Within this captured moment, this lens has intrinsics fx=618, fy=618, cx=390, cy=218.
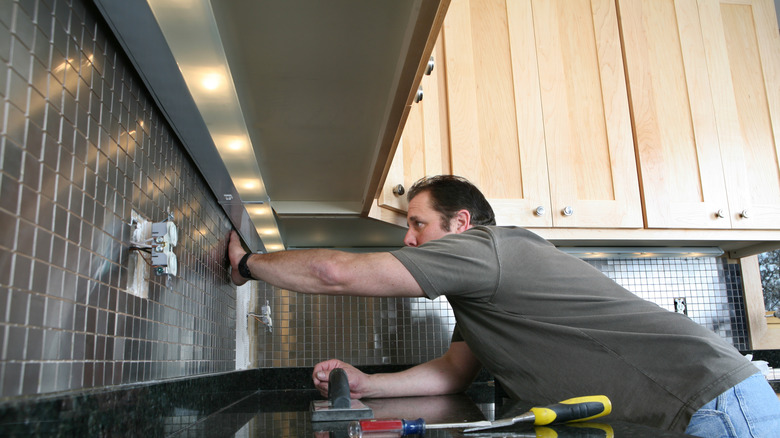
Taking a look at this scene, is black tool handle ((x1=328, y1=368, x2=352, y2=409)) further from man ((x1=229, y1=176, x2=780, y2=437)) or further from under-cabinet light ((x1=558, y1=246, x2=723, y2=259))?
under-cabinet light ((x1=558, y1=246, x2=723, y2=259))

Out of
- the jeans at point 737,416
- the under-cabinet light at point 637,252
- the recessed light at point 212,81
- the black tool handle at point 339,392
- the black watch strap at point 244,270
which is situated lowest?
the jeans at point 737,416

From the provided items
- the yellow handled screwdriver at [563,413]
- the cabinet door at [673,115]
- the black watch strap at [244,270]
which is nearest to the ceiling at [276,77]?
the black watch strap at [244,270]

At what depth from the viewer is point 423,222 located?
1.51m

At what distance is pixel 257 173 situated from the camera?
1091mm

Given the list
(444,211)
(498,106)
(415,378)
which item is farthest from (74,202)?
(498,106)

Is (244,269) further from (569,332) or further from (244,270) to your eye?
(569,332)

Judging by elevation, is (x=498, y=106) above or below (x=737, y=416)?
above

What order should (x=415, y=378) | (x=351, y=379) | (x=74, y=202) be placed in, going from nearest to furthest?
(x=74, y=202) < (x=351, y=379) < (x=415, y=378)

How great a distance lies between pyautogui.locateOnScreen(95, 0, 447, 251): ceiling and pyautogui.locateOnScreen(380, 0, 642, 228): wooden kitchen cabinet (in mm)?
646

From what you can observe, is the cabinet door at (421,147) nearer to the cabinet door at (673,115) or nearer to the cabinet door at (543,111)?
the cabinet door at (543,111)

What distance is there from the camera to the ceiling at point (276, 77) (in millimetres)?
685

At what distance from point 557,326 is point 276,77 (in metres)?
0.65

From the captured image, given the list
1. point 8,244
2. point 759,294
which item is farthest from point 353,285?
point 759,294

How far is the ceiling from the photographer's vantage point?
27.0 inches
